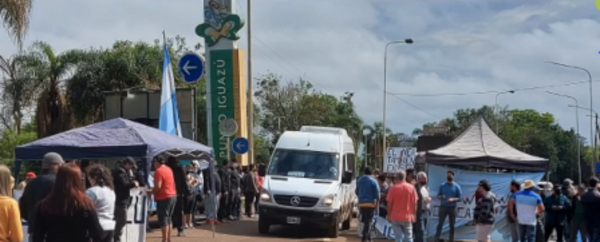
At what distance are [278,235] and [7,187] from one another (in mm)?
13665

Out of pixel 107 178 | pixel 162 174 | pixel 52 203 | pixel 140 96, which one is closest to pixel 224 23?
pixel 140 96

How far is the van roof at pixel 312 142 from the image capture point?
20.6 metres

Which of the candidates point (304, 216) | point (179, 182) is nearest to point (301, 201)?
point (304, 216)

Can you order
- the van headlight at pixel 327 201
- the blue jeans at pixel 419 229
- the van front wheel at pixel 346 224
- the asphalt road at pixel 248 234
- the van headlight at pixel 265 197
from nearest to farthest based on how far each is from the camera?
the blue jeans at pixel 419 229 < the asphalt road at pixel 248 234 < the van headlight at pixel 327 201 < the van headlight at pixel 265 197 < the van front wheel at pixel 346 224

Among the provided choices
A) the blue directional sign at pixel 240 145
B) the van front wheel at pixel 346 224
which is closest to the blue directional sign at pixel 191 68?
the blue directional sign at pixel 240 145

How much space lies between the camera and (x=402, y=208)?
50.3 feet

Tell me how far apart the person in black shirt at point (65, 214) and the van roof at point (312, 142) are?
1365 cm

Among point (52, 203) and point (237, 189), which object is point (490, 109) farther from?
point (52, 203)

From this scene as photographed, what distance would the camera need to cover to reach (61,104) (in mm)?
35250

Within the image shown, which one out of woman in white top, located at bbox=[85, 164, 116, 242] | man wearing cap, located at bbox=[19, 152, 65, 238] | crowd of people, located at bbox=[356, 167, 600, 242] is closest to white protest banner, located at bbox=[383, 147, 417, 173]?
crowd of people, located at bbox=[356, 167, 600, 242]

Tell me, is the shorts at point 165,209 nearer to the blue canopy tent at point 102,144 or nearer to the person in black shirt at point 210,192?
the blue canopy tent at point 102,144

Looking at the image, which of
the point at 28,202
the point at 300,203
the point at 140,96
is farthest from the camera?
the point at 140,96

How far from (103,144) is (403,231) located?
5.84 m

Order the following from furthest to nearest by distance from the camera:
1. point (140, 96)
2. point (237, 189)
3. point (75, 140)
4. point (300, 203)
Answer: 1. point (140, 96)
2. point (237, 189)
3. point (300, 203)
4. point (75, 140)
